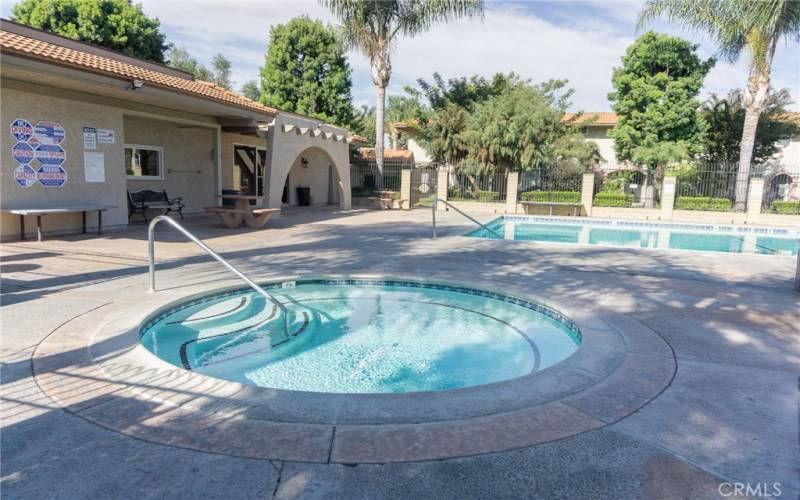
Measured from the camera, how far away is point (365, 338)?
5.56m

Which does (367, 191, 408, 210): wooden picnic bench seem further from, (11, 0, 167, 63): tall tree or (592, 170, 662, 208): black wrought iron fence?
(11, 0, 167, 63): tall tree

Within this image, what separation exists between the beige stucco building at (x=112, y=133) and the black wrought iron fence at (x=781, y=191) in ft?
64.1

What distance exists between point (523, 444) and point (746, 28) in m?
22.8

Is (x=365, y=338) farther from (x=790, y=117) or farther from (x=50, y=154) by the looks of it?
(x=790, y=117)

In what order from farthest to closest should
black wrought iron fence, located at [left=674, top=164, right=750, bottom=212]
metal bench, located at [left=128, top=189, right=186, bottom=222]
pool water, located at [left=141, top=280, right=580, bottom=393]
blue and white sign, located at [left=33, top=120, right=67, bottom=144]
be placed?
black wrought iron fence, located at [left=674, top=164, right=750, bottom=212] < metal bench, located at [left=128, top=189, right=186, bottom=222] < blue and white sign, located at [left=33, top=120, right=67, bottom=144] < pool water, located at [left=141, top=280, right=580, bottom=393]

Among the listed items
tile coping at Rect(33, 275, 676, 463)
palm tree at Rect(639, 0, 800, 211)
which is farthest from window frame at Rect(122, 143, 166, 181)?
palm tree at Rect(639, 0, 800, 211)

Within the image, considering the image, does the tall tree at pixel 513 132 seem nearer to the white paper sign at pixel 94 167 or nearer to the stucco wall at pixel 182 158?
the stucco wall at pixel 182 158

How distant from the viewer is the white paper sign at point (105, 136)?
1152 cm

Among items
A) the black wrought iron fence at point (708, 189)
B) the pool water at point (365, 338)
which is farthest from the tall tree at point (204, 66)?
the pool water at point (365, 338)

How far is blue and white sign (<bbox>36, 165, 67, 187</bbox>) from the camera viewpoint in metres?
10.3

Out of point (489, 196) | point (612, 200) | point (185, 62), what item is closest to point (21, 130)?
point (489, 196)

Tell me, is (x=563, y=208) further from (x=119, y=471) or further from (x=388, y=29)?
(x=119, y=471)

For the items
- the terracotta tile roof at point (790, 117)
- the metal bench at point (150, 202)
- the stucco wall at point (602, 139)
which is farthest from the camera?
the stucco wall at point (602, 139)

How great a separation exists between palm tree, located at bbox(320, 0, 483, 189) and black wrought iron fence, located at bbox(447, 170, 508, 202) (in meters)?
6.45
